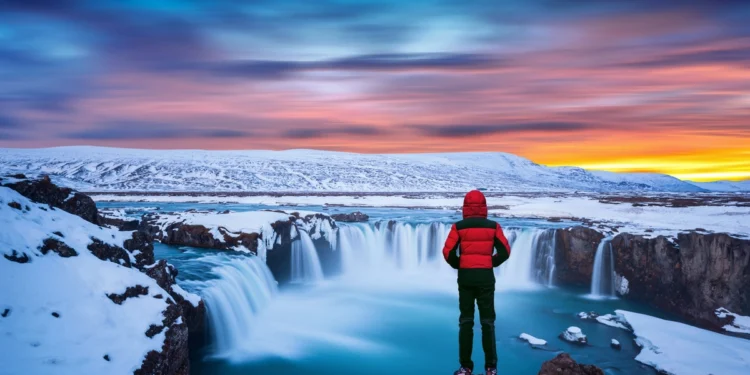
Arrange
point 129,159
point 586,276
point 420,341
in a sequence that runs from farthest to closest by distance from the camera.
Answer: point 129,159, point 586,276, point 420,341

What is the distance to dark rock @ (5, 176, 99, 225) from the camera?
39.4 feet

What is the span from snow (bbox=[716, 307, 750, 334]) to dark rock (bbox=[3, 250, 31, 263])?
79.6 ft

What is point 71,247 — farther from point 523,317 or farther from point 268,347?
point 523,317

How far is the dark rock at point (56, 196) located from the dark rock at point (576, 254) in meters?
24.5

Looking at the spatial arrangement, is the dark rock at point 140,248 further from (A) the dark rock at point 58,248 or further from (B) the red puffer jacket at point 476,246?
(B) the red puffer jacket at point 476,246

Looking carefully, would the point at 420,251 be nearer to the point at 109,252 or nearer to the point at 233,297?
the point at 233,297

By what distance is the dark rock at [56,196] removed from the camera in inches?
473

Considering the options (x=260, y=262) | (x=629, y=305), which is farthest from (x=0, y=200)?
(x=629, y=305)

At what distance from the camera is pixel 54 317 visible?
8.27 metres

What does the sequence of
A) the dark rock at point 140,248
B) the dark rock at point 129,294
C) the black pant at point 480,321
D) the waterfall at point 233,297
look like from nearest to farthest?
the black pant at point 480,321 < the dark rock at point 129,294 < the dark rock at point 140,248 < the waterfall at point 233,297

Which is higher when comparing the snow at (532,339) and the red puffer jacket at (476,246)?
the red puffer jacket at (476,246)

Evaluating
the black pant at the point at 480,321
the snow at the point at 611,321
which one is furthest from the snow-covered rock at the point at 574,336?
the black pant at the point at 480,321

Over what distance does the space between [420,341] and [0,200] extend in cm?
1462

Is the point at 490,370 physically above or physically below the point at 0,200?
below
